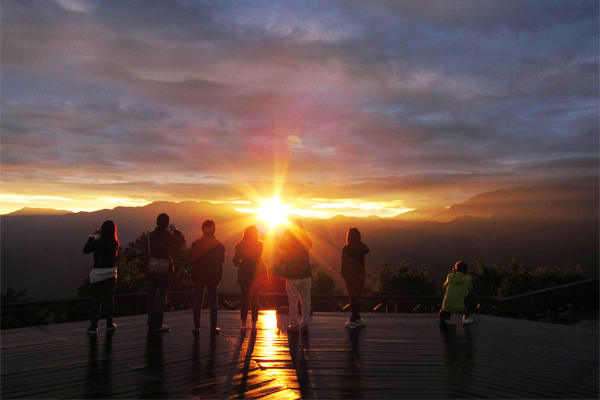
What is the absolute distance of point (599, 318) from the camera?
1304cm

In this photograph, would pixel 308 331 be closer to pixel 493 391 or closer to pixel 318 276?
pixel 493 391

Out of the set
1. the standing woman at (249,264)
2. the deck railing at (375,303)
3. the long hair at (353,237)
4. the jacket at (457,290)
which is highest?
the long hair at (353,237)

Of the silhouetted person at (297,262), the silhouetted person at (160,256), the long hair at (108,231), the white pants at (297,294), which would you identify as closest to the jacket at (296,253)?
the silhouetted person at (297,262)

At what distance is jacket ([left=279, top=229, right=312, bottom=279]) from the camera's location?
7.55 metres

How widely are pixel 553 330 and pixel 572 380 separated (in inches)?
166

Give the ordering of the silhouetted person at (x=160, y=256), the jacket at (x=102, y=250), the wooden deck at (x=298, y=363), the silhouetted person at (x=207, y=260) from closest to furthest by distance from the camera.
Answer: the wooden deck at (x=298, y=363) < the jacket at (x=102, y=250) < the silhouetted person at (x=160, y=256) < the silhouetted person at (x=207, y=260)

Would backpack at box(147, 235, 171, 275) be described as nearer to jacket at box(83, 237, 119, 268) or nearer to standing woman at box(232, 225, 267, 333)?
jacket at box(83, 237, 119, 268)

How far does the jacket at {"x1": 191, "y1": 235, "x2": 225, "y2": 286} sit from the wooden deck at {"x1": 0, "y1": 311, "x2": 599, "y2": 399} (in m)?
1.02

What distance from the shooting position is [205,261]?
7.41 m

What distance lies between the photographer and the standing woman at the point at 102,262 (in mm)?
7078

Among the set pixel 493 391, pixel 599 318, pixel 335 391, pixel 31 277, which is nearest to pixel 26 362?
pixel 335 391

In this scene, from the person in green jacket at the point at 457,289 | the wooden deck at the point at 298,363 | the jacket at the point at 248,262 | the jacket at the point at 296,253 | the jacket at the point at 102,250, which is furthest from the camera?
the person in green jacket at the point at 457,289

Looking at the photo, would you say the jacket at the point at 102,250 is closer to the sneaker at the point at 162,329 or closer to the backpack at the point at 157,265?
the backpack at the point at 157,265

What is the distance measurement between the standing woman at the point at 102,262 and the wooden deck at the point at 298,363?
0.68m
